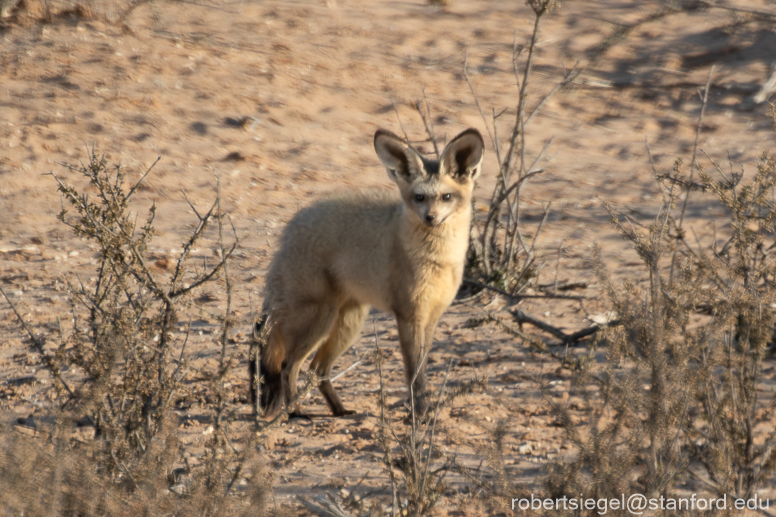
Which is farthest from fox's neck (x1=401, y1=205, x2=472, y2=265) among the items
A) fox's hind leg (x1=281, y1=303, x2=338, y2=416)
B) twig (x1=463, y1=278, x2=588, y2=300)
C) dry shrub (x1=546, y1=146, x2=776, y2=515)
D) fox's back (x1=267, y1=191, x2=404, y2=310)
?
dry shrub (x1=546, y1=146, x2=776, y2=515)

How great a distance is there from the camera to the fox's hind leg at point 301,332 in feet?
17.0

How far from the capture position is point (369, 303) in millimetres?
5332

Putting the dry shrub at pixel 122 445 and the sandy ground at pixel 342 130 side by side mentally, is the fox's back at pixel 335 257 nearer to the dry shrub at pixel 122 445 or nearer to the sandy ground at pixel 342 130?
the sandy ground at pixel 342 130

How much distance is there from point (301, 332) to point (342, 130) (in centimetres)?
612

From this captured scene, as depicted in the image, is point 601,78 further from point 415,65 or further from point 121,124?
point 121,124

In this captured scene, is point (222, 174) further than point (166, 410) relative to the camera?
Yes

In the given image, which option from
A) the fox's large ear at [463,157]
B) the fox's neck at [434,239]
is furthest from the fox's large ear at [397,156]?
the fox's neck at [434,239]

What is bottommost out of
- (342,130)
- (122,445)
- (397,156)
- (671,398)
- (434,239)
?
(342,130)

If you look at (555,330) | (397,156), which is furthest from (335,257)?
(555,330)

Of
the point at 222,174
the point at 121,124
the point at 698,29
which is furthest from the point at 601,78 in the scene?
the point at 121,124

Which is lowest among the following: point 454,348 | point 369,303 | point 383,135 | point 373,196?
point 454,348

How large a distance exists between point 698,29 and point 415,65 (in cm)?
541

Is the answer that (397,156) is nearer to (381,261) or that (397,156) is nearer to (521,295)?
(381,261)

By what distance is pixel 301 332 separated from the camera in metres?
5.19
